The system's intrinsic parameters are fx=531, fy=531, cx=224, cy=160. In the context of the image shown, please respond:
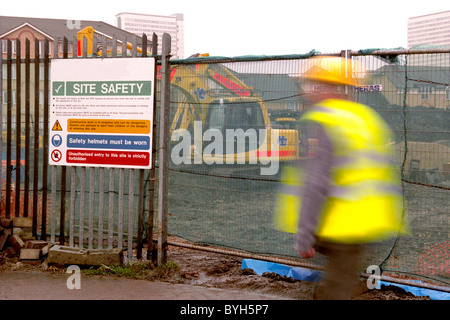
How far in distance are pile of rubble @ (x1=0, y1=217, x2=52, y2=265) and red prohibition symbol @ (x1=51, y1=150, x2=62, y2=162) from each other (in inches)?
39.3

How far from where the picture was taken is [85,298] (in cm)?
539

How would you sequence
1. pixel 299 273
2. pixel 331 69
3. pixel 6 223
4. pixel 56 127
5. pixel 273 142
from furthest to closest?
pixel 6 223, pixel 56 127, pixel 299 273, pixel 273 142, pixel 331 69

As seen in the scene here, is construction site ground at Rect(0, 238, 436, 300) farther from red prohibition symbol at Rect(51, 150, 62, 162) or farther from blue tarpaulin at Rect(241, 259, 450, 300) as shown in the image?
red prohibition symbol at Rect(51, 150, 62, 162)

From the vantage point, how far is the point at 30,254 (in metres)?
6.52

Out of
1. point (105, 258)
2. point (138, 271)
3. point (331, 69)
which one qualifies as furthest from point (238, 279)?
point (331, 69)

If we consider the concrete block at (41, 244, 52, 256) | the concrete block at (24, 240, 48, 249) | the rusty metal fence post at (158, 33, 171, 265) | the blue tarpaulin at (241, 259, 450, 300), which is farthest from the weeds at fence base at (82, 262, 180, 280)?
the blue tarpaulin at (241, 259, 450, 300)

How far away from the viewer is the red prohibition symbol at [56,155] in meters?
6.63

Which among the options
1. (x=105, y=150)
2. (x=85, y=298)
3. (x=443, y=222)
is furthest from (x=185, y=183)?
(x=443, y=222)

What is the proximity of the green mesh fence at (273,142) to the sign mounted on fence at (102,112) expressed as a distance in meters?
0.43

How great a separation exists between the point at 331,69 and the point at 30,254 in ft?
14.4

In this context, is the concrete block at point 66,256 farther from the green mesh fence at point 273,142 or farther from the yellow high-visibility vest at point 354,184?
the yellow high-visibility vest at point 354,184

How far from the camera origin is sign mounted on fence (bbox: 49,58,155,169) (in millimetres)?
6223

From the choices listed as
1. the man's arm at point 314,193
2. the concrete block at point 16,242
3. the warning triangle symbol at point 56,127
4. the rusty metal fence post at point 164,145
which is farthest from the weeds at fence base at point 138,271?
the man's arm at point 314,193

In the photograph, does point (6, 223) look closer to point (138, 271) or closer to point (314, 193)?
point (138, 271)
